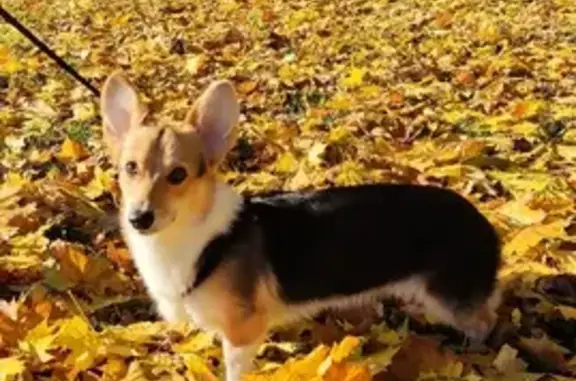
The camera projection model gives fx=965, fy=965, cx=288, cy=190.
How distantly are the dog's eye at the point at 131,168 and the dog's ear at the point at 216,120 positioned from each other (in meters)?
0.23

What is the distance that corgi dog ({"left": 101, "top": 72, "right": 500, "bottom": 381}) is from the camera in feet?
9.62

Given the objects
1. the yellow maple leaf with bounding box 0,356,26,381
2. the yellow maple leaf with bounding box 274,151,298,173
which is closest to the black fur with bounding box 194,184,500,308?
the yellow maple leaf with bounding box 0,356,26,381

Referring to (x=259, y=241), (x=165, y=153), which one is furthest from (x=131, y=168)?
(x=259, y=241)

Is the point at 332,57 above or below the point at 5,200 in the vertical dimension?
below

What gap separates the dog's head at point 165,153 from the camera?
283 centimetres

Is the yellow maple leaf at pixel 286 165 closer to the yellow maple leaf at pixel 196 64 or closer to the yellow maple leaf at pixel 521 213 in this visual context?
the yellow maple leaf at pixel 521 213

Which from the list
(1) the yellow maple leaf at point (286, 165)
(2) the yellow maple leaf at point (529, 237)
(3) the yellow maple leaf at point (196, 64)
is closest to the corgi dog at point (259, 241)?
(2) the yellow maple leaf at point (529, 237)

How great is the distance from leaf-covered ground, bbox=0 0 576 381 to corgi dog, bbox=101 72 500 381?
0.09m

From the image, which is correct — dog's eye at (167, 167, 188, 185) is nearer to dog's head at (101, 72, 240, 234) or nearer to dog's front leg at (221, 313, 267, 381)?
dog's head at (101, 72, 240, 234)

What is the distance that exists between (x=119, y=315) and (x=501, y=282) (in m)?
1.39

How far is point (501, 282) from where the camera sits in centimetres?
354

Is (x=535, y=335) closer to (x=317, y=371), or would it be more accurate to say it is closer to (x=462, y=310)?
(x=462, y=310)

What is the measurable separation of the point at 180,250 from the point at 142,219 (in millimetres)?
265

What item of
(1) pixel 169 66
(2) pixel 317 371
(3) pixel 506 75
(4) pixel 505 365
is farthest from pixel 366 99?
(2) pixel 317 371
